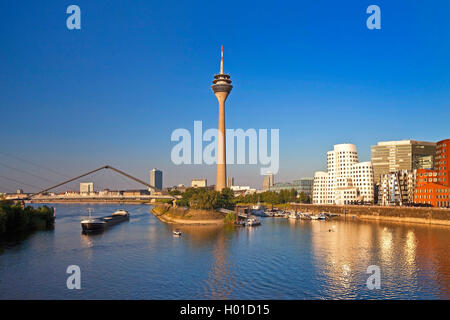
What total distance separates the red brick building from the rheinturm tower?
5346cm

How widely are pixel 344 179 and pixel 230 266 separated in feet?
228

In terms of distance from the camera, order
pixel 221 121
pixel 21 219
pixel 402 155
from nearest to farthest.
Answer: pixel 21 219
pixel 221 121
pixel 402 155

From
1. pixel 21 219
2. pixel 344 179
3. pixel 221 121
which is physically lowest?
pixel 21 219

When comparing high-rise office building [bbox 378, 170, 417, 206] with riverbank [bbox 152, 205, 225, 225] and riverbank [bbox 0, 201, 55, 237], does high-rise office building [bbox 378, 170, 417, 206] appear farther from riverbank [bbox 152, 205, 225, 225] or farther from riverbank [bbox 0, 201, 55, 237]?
riverbank [bbox 0, 201, 55, 237]

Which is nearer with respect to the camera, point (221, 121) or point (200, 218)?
point (200, 218)

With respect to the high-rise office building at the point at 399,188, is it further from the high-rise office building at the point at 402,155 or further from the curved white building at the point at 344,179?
the high-rise office building at the point at 402,155

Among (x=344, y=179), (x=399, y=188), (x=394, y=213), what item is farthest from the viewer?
(x=344, y=179)

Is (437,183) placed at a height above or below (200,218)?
above

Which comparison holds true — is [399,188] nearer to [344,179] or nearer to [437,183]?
[437,183]

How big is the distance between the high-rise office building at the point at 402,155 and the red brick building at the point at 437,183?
1701 inches

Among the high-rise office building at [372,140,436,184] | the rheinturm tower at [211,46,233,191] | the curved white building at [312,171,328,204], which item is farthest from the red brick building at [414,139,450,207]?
the rheinturm tower at [211,46,233,191]

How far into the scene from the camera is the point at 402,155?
11475 centimetres

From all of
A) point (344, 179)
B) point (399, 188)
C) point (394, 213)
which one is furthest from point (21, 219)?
point (344, 179)
